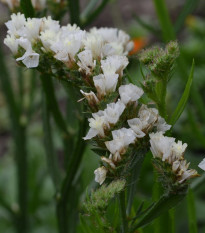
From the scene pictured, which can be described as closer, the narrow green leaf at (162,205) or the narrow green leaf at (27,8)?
the narrow green leaf at (162,205)

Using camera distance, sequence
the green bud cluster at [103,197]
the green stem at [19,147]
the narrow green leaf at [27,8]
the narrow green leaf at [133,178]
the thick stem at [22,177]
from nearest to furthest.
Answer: the green bud cluster at [103,197] → the narrow green leaf at [133,178] → the narrow green leaf at [27,8] → the green stem at [19,147] → the thick stem at [22,177]

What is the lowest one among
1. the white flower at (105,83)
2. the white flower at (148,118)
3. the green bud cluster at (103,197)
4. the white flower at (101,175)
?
the green bud cluster at (103,197)

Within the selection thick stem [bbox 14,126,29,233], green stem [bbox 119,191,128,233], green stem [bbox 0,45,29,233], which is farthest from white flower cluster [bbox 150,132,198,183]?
thick stem [bbox 14,126,29,233]

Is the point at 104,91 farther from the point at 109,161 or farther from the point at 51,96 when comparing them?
the point at 51,96

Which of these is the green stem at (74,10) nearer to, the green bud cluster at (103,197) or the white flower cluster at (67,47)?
the white flower cluster at (67,47)

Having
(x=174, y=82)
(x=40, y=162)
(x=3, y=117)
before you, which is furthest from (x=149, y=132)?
(x=3, y=117)

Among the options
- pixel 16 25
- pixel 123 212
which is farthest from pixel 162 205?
pixel 16 25

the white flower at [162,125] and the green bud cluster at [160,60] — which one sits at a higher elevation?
the green bud cluster at [160,60]

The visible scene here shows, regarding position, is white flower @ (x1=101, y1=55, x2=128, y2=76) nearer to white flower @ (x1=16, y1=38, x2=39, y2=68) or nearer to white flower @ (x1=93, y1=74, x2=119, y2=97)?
white flower @ (x1=93, y1=74, x2=119, y2=97)

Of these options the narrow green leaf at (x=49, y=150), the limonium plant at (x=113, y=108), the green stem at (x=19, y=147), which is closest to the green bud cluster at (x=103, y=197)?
the limonium plant at (x=113, y=108)
